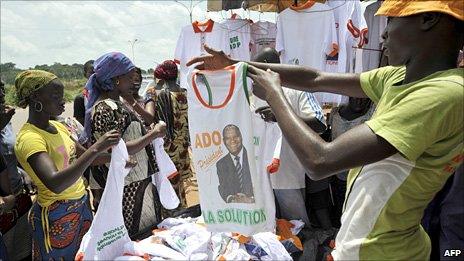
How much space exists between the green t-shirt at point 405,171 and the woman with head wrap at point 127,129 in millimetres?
1610

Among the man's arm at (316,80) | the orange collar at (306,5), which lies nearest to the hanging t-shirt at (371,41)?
the orange collar at (306,5)

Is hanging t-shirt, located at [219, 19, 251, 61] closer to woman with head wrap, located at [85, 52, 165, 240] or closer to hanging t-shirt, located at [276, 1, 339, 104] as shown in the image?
hanging t-shirt, located at [276, 1, 339, 104]

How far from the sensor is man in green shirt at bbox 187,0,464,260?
124 centimetres

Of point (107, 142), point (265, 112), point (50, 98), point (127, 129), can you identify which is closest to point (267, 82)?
point (265, 112)

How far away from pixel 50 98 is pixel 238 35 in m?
3.70

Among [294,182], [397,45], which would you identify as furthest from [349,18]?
[397,45]

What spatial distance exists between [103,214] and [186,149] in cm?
311

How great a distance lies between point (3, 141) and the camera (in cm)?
349

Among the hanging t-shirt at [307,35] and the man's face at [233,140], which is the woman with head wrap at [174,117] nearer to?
the hanging t-shirt at [307,35]

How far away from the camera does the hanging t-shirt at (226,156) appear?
6.77 ft

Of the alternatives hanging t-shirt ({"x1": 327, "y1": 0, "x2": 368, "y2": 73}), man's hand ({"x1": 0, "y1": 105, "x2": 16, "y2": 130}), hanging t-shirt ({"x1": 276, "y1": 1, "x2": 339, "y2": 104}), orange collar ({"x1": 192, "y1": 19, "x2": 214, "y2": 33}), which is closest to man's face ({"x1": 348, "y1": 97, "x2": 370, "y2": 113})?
hanging t-shirt ({"x1": 276, "y1": 1, "x2": 339, "y2": 104})

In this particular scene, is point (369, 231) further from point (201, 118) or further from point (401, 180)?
point (201, 118)

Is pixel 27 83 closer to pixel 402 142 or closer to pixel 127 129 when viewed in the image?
pixel 127 129

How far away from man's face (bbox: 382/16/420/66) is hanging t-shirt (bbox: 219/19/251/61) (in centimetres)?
462
